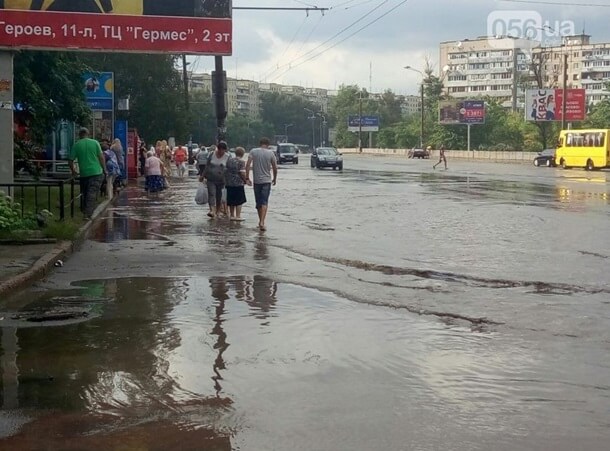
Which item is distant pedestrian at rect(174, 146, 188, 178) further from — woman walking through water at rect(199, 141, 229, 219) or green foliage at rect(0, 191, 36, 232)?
green foliage at rect(0, 191, 36, 232)

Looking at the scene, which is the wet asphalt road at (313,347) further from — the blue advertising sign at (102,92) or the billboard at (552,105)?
the billboard at (552,105)

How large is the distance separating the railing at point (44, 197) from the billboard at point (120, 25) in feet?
8.82

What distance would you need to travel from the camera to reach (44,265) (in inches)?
427

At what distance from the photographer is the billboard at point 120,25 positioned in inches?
647

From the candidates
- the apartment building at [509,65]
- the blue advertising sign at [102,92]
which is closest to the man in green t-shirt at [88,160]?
the blue advertising sign at [102,92]

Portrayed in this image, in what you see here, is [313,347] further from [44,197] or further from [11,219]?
[44,197]

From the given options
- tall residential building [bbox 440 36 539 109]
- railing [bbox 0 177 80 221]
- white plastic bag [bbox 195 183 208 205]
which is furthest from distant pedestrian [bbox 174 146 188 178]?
tall residential building [bbox 440 36 539 109]

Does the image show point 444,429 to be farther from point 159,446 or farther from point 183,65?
point 183,65

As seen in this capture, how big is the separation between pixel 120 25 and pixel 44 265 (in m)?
7.80

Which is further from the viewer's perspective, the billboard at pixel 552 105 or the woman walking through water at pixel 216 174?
the billboard at pixel 552 105

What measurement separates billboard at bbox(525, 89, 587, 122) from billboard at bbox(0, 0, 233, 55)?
76.3m

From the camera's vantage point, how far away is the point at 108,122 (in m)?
35.9

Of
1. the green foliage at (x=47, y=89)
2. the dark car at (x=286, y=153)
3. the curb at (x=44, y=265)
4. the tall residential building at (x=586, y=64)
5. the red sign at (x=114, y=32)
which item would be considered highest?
the tall residential building at (x=586, y=64)

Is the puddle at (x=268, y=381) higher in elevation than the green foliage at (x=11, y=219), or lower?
lower
